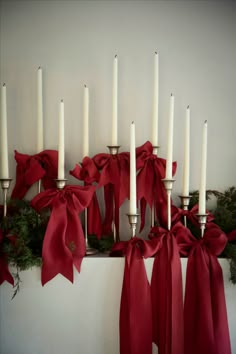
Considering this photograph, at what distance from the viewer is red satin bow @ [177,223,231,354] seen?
929 millimetres

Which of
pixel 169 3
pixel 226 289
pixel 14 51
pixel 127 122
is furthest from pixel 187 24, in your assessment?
pixel 226 289

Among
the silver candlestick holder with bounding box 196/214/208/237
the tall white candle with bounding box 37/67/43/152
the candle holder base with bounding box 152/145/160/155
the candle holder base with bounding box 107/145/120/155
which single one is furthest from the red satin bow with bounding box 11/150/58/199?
the silver candlestick holder with bounding box 196/214/208/237

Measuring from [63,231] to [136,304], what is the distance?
0.27 meters

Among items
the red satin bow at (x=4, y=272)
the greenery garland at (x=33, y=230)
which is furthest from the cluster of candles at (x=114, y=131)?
the red satin bow at (x=4, y=272)

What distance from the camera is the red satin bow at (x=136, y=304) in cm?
92

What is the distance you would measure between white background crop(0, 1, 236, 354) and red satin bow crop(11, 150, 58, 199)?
73 mm

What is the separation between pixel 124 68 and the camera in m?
1.16

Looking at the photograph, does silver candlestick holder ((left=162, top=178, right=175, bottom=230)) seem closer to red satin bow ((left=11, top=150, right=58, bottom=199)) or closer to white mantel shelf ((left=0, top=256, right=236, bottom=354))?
white mantel shelf ((left=0, top=256, right=236, bottom=354))

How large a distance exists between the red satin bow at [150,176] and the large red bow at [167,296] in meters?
0.10

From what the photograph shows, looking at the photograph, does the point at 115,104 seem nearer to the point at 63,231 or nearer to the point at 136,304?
the point at 63,231

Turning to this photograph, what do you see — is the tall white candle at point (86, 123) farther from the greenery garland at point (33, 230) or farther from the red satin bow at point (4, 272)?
the red satin bow at point (4, 272)

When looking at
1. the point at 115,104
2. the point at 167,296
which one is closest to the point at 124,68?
the point at 115,104

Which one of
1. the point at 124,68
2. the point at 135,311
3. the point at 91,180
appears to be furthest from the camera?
the point at 124,68

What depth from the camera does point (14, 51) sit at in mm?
1155
